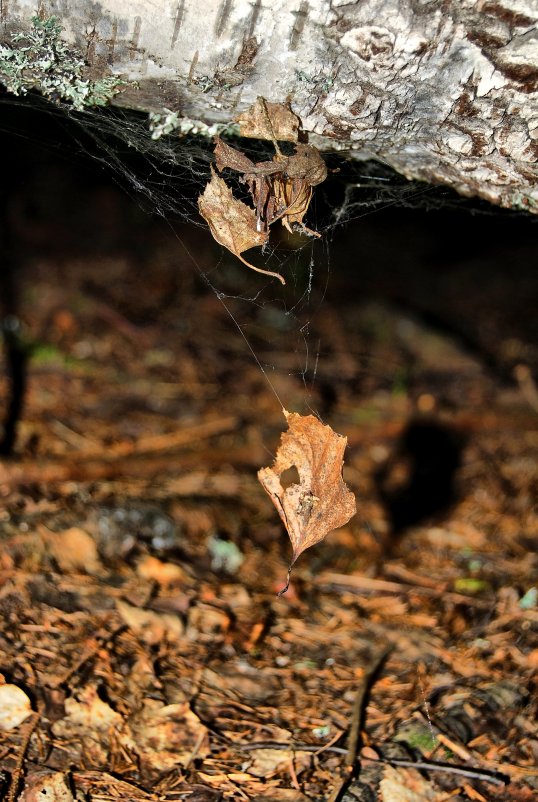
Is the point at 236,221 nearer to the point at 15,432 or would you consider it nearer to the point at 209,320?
the point at 15,432

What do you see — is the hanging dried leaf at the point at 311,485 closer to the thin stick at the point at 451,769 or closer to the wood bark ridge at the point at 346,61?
the thin stick at the point at 451,769

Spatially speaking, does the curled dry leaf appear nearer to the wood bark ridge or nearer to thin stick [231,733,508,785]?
thin stick [231,733,508,785]

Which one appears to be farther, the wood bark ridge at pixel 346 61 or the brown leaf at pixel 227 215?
the brown leaf at pixel 227 215

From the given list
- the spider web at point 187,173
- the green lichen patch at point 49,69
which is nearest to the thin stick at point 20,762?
the spider web at point 187,173

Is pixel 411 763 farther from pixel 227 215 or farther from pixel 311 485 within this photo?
pixel 227 215

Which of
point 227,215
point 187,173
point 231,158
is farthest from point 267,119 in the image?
point 187,173

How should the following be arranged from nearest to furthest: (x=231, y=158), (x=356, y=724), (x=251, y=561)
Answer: (x=231, y=158), (x=356, y=724), (x=251, y=561)
